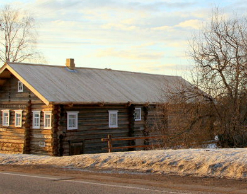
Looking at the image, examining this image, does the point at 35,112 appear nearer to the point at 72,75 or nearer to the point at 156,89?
the point at 72,75

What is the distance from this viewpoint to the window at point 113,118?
27.7 m

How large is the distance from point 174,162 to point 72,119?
44.7ft

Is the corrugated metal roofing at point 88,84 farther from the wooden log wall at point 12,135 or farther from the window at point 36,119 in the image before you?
the wooden log wall at point 12,135

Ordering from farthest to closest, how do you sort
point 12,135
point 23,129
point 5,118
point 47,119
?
point 5,118 < point 12,135 < point 23,129 < point 47,119

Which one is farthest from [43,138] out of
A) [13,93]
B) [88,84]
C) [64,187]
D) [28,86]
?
[64,187]

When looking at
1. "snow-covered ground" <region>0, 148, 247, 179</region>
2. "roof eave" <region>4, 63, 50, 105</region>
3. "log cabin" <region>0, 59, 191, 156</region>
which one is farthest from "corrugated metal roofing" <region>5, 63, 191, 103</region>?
"snow-covered ground" <region>0, 148, 247, 179</region>

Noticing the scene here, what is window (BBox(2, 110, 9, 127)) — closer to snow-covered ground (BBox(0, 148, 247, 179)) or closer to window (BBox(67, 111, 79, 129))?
window (BBox(67, 111, 79, 129))

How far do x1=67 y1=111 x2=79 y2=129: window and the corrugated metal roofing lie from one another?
949 millimetres

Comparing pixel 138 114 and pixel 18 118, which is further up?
pixel 138 114

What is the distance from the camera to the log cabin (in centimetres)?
2478

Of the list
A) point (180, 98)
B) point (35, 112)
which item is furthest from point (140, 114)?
point (180, 98)

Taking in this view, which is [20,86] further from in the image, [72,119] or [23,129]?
[72,119]

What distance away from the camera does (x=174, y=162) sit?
12648 millimetres

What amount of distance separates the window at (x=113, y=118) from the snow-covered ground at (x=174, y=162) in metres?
11.9
